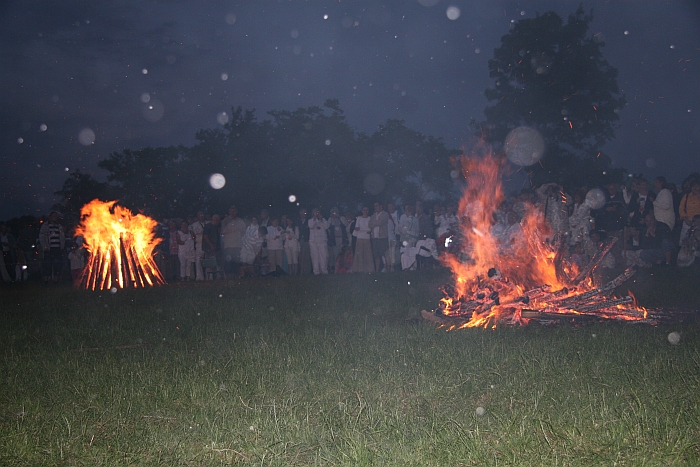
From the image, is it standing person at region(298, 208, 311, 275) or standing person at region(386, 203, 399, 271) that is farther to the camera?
standing person at region(298, 208, 311, 275)

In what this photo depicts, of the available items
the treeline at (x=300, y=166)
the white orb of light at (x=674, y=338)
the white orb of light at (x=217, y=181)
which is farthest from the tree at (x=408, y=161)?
the white orb of light at (x=674, y=338)

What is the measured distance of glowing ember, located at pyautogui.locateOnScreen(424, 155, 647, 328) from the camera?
8.79m

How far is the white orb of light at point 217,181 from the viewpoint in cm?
4438

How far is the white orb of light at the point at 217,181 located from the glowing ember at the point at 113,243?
90.4 feet

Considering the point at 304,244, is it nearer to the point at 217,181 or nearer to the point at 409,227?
the point at 409,227

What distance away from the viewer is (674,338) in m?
7.25

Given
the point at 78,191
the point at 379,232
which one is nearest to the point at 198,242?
the point at 379,232

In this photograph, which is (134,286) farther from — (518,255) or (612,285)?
(612,285)

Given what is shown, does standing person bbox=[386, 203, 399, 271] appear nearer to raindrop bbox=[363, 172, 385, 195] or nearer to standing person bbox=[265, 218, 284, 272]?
standing person bbox=[265, 218, 284, 272]

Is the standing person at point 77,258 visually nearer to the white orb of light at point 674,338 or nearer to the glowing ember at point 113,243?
the glowing ember at point 113,243

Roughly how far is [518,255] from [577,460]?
21.5 feet

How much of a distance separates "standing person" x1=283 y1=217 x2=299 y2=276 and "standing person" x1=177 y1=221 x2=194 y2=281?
2912 mm

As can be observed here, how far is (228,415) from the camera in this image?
4793mm

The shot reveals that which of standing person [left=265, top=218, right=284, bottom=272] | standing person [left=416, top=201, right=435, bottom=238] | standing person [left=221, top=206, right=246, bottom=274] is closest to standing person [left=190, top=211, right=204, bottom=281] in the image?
standing person [left=221, top=206, right=246, bottom=274]
